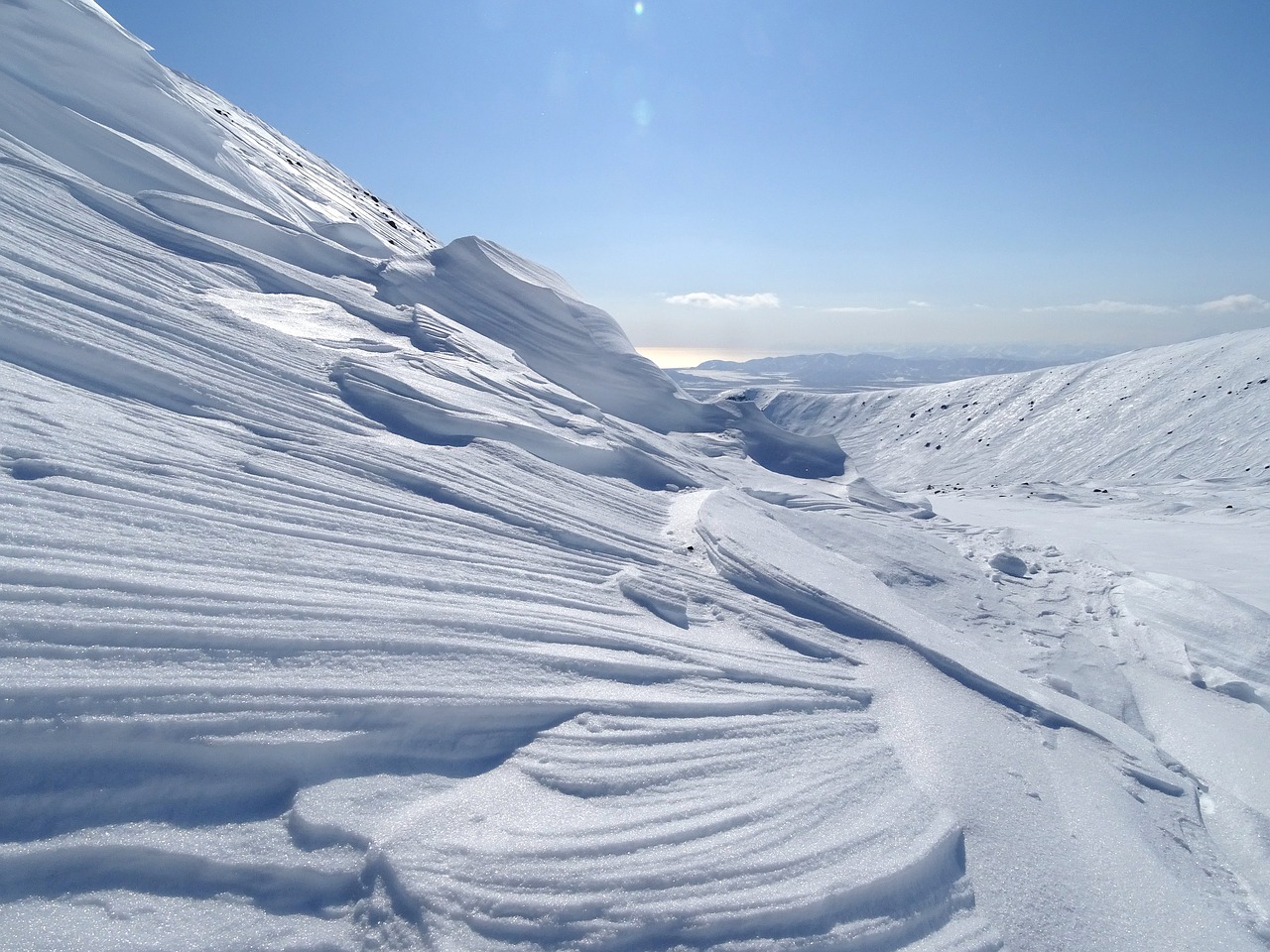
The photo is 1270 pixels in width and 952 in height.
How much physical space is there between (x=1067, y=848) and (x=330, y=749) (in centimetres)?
414

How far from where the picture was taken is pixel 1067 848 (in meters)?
3.94

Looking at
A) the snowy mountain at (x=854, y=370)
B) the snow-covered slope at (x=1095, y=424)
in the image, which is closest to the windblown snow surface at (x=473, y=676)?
the snow-covered slope at (x=1095, y=424)

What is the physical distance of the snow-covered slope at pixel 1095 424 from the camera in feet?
78.8

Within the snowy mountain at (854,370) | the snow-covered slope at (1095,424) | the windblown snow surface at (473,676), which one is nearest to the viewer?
the windblown snow surface at (473,676)

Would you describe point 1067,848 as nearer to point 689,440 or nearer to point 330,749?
point 330,749

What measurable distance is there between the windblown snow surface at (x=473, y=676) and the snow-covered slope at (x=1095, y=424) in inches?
730

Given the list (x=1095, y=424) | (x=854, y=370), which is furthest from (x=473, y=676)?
(x=854, y=370)

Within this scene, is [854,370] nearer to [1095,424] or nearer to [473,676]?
[1095,424]

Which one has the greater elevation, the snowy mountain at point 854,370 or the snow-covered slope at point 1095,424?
the snowy mountain at point 854,370

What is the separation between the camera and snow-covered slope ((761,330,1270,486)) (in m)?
24.0

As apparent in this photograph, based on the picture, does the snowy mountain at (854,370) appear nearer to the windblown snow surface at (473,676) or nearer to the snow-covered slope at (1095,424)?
the snow-covered slope at (1095,424)

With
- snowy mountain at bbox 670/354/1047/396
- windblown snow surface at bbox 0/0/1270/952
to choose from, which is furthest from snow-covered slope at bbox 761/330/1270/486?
snowy mountain at bbox 670/354/1047/396

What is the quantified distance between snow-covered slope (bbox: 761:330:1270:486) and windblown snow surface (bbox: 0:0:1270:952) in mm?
18542

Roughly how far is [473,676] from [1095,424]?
33986mm
